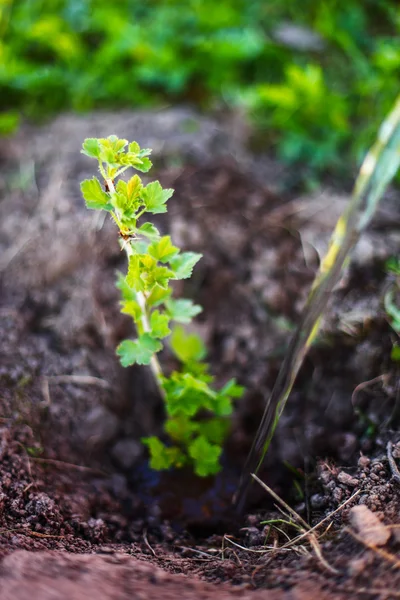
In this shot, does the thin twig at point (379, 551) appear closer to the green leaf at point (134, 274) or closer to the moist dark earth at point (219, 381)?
the moist dark earth at point (219, 381)

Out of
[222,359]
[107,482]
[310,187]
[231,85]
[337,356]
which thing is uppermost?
[231,85]

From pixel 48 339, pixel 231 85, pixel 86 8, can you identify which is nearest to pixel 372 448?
pixel 48 339

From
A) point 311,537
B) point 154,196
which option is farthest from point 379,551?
point 154,196

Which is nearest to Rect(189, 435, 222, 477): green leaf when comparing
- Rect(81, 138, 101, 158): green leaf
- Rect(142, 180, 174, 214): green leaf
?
Rect(142, 180, 174, 214): green leaf

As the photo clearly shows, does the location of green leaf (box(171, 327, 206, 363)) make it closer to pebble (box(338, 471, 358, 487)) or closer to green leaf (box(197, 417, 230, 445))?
green leaf (box(197, 417, 230, 445))

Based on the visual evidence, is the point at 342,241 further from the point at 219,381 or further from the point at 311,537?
the point at 219,381

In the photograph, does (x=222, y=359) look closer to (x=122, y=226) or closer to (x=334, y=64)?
(x=122, y=226)
